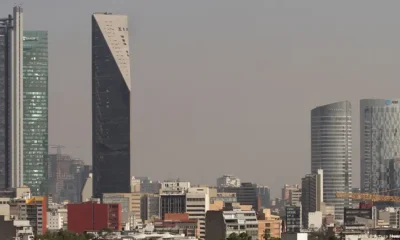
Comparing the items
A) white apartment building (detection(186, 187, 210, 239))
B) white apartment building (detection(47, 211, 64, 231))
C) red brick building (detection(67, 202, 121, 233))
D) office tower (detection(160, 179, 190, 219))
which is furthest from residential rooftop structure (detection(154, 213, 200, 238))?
office tower (detection(160, 179, 190, 219))

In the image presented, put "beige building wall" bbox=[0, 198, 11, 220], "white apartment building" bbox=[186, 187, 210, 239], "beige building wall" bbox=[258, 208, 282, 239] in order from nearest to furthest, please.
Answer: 1. "beige building wall" bbox=[258, 208, 282, 239]
2. "beige building wall" bbox=[0, 198, 11, 220]
3. "white apartment building" bbox=[186, 187, 210, 239]

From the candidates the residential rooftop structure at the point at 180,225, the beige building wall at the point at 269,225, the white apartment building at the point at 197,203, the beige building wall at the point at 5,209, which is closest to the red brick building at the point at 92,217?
the residential rooftop structure at the point at 180,225

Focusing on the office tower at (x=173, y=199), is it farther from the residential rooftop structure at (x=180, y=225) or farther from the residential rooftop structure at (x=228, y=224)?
the residential rooftop structure at (x=228, y=224)

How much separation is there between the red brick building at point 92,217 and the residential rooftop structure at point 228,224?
47.2 meters

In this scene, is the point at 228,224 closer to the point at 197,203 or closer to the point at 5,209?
the point at 5,209

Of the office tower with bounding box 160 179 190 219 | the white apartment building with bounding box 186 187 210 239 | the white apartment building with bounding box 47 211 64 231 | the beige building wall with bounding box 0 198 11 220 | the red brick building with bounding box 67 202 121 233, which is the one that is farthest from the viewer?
the office tower with bounding box 160 179 190 219

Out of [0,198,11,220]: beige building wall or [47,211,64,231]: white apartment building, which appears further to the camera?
[47,211,64,231]: white apartment building

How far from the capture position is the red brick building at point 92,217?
16300cm

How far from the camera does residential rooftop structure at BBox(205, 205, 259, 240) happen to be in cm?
10644

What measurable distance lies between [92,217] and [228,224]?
60.9 metres

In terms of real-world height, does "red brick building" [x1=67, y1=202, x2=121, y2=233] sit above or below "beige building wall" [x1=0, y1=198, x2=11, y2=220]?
below

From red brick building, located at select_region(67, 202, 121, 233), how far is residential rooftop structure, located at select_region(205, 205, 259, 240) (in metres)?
47.2

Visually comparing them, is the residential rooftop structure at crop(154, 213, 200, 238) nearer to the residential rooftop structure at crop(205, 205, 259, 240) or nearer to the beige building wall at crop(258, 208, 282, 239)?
the beige building wall at crop(258, 208, 282, 239)

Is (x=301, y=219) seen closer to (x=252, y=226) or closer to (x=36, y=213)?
(x=36, y=213)
